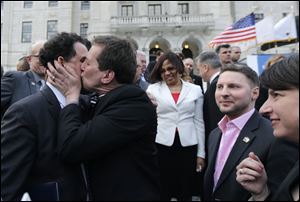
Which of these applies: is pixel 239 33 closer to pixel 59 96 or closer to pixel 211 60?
pixel 211 60

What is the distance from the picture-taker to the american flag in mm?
10883

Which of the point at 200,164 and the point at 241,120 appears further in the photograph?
the point at 200,164

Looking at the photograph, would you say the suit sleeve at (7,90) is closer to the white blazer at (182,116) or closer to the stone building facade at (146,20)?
the white blazer at (182,116)

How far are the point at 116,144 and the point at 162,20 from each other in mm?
34807

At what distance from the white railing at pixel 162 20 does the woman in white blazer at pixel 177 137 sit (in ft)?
105

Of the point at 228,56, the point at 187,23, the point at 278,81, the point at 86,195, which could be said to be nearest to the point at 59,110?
the point at 86,195

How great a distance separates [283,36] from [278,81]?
1374cm

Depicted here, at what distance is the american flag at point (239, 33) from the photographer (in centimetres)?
1088

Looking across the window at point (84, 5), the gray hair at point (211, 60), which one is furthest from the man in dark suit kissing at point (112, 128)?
the window at point (84, 5)

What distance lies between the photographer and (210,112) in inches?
179

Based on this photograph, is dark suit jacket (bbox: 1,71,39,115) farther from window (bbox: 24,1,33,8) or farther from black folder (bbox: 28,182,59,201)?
window (bbox: 24,1,33,8)

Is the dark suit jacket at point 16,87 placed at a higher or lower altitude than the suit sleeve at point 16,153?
higher

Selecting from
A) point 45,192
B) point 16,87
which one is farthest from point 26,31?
point 45,192

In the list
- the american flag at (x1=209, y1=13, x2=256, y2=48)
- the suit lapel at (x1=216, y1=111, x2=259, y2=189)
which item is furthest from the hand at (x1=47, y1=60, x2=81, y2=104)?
the american flag at (x1=209, y1=13, x2=256, y2=48)
